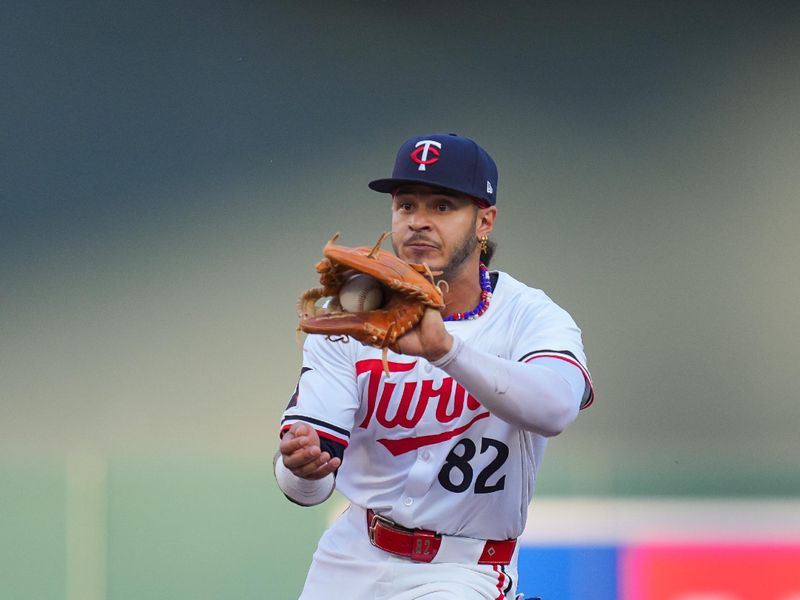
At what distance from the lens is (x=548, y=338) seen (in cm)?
281

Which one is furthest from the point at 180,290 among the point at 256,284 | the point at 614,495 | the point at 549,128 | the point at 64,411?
the point at 614,495

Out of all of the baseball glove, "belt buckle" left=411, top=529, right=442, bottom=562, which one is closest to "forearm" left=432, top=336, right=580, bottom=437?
the baseball glove

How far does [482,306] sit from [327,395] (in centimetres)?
46

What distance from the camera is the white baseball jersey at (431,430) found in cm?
290

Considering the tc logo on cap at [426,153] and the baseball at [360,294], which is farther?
the tc logo on cap at [426,153]

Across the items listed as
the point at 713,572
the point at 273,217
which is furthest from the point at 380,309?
the point at 713,572

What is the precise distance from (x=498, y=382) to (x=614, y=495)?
1.97m

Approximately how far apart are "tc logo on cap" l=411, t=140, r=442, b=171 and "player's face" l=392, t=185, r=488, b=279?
0.23 ft

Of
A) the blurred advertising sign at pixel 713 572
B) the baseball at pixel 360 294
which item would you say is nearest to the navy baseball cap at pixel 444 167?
the baseball at pixel 360 294

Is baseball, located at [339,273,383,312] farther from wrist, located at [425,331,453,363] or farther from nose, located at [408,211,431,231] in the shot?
nose, located at [408,211,431,231]

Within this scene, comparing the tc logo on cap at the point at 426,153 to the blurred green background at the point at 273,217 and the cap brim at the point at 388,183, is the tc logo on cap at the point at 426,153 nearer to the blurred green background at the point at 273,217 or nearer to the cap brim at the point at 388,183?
the cap brim at the point at 388,183

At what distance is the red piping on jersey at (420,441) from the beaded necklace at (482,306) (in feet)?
0.85

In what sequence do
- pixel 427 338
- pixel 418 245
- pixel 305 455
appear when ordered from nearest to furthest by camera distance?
1. pixel 427 338
2. pixel 305 455
3. pixel 418 245

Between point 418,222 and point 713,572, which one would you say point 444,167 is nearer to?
point 418,222
